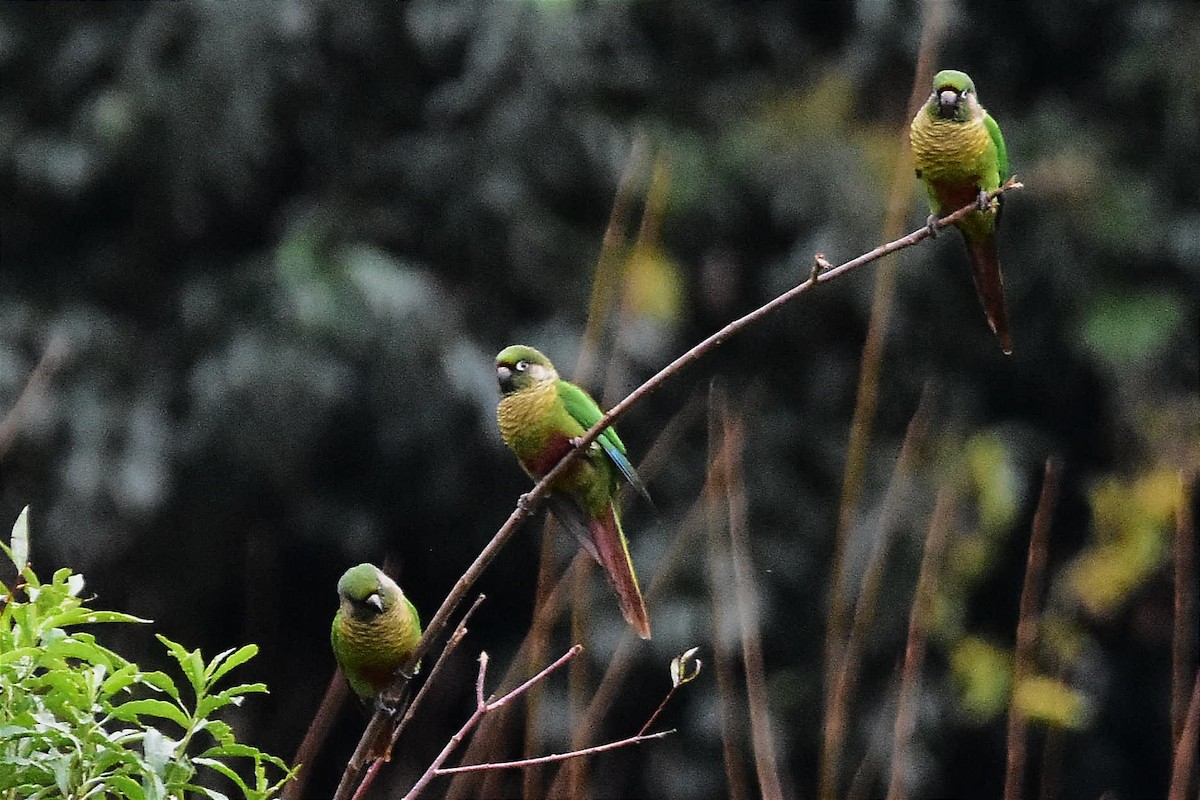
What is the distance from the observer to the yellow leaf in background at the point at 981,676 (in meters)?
6.17

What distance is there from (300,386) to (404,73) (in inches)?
63.9

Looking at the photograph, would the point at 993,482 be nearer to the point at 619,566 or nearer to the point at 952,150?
the point at 952,150

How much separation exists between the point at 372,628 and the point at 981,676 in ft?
12.8

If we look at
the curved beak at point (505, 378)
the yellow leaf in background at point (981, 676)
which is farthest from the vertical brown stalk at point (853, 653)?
the yellow leaf in background at point (981, 676)

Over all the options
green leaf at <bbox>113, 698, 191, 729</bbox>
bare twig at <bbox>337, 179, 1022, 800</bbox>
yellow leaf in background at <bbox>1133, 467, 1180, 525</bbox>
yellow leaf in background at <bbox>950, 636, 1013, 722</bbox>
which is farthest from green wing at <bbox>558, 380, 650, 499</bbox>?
yellow leaf in background at <bbox>950, 636, 1013, 722</bbox>

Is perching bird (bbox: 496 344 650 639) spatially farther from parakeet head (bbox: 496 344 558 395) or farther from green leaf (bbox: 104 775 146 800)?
green leaf (bbox: 104 775 146 800)

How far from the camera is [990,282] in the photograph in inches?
109

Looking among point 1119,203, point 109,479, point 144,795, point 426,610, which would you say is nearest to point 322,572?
point 426,610

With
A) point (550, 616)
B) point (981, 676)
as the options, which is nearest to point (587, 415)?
point (550, 616)

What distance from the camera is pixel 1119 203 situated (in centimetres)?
658

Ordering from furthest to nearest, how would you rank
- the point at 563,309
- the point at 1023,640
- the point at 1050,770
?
the point at 563,309 < the point at 1050,770 < the point at 1023,640

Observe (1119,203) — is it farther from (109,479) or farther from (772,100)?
(109,479)

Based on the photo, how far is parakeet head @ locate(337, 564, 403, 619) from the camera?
271 cm

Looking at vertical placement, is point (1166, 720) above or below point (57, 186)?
below
